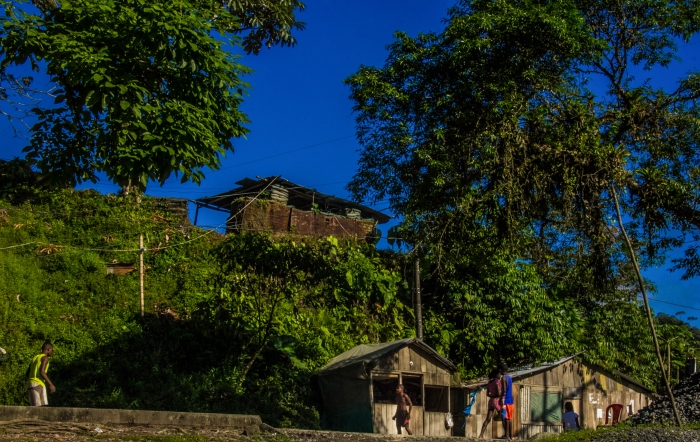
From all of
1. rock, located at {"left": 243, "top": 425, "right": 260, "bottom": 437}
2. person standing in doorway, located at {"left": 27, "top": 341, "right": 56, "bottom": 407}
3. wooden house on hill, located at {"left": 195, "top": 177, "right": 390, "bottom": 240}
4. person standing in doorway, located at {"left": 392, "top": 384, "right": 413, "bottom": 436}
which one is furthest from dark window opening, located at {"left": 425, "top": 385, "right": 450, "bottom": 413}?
rock, located at {"left": 243, "top": 425, "right": 260, "bottom": 437}

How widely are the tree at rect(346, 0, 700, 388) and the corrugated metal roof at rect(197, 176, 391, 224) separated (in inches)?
458

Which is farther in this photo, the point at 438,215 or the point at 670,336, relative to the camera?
the point at 670,336

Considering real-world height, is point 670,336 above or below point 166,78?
below

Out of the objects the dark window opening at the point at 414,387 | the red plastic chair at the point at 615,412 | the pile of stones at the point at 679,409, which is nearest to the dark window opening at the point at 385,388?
the dark window opening at the point at 414,387

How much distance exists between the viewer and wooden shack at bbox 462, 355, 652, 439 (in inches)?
709

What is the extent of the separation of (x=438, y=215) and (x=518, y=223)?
1.39 meters

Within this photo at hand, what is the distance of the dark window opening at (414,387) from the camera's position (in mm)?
16869

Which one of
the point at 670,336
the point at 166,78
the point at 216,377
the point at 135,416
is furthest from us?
the point at 670,336

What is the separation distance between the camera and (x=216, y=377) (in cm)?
1658

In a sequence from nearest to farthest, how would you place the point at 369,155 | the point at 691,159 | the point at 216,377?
the point at 691,159
the point at 369,155
the point at 216,377

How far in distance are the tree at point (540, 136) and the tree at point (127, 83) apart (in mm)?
3901

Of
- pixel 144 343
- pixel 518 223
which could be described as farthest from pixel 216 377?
pixel 518 223

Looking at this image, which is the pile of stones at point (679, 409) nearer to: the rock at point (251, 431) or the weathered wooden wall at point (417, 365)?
the weathered wooden wall at point (417, 365)

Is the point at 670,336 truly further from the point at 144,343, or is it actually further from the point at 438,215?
the point at 144,343
